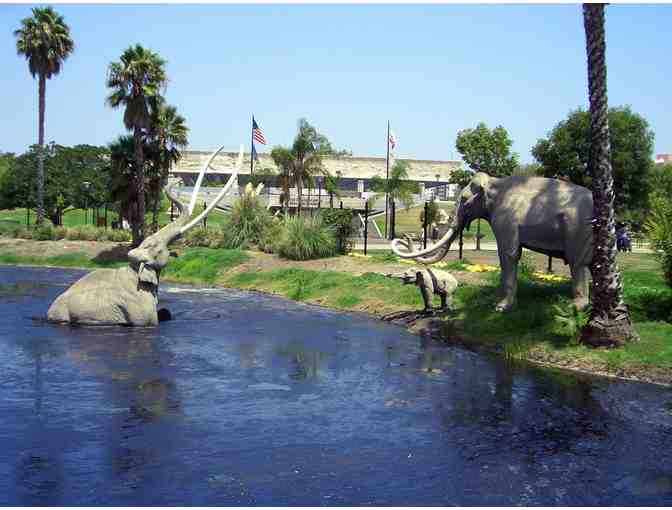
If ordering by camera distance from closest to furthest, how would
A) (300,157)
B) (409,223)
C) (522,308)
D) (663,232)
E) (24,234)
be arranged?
1. (663,232)
2. (522,308)
3. (24,234)
4. (300,157)
5. (409,223)

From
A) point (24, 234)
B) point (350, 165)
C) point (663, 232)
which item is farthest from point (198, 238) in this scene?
point (350, 165)

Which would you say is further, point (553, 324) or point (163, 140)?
point (163, 140)

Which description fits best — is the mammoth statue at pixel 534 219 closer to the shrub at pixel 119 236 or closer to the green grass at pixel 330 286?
the green grass at pixel 330 286

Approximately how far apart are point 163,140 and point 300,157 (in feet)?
50.8

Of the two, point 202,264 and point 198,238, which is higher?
point 198,238

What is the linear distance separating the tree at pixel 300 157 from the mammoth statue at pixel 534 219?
31566mm

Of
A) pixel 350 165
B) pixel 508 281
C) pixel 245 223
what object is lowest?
pixel 508 281

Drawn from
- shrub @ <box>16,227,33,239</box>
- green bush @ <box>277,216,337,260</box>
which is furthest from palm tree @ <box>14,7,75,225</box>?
green bush @ <box>277,216,337,260</box>

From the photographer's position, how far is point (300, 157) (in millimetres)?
48469

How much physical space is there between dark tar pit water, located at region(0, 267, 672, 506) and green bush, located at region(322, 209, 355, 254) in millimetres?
12287

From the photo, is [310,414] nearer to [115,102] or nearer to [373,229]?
[115,102]

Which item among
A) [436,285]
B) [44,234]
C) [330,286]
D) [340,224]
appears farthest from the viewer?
[44,234]

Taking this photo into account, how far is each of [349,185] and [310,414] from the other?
77.5 meters

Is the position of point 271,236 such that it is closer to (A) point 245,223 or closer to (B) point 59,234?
(A) point 245,223
